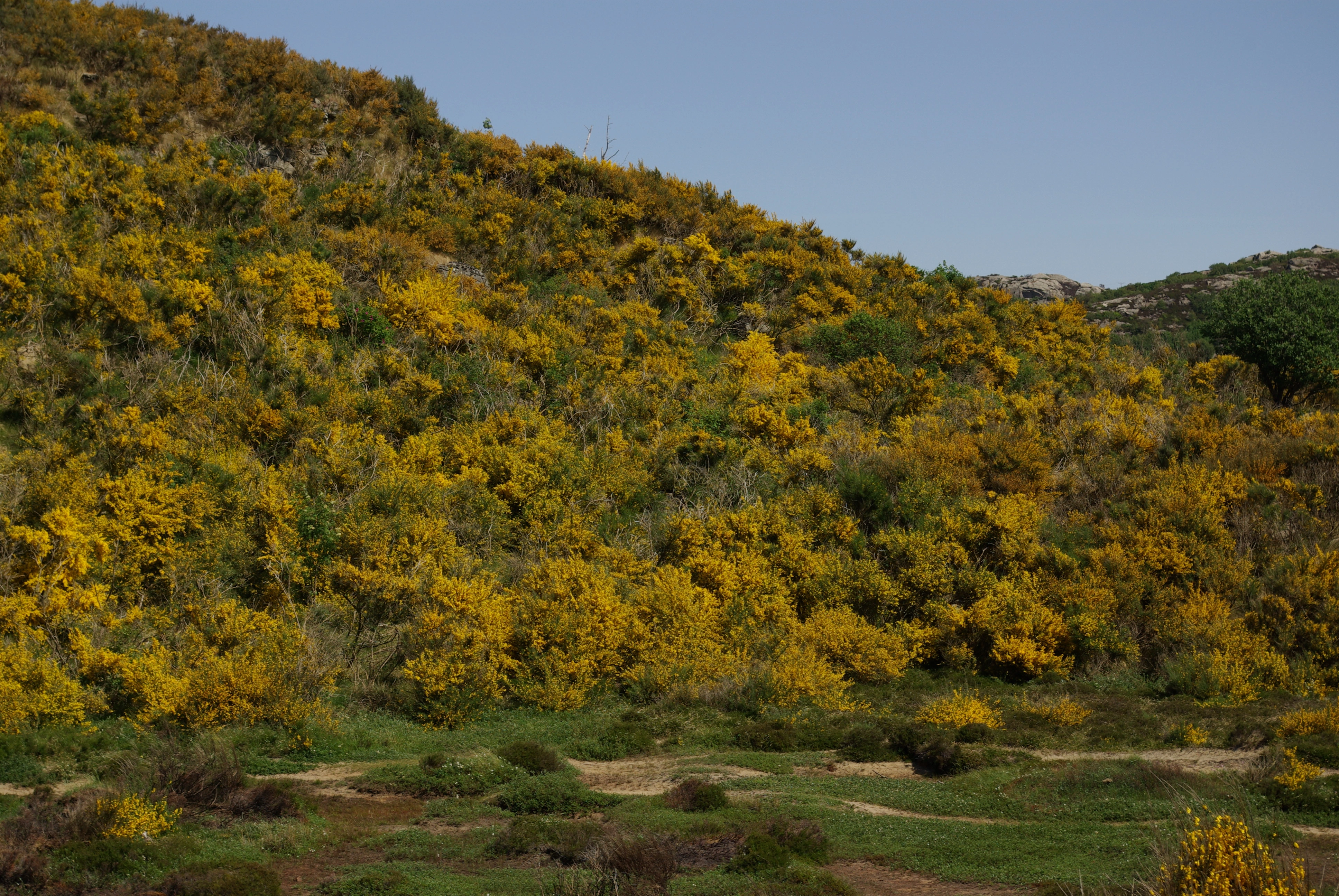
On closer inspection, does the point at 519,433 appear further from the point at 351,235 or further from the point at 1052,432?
the point at 1052,432

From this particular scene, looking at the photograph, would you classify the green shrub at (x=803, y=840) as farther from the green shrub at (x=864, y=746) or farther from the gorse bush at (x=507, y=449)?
the gorse bush at (x=507, y=449)

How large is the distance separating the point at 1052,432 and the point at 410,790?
20.8 meters

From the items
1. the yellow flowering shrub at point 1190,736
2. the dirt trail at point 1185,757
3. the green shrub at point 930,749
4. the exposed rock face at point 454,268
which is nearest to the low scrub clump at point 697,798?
the green shrub at point 930,749

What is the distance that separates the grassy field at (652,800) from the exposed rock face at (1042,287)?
161ft

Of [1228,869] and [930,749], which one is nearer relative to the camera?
[1228,869]

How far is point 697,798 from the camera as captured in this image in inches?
468

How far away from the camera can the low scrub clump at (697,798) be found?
1177cm

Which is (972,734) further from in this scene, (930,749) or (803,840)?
(803,840)

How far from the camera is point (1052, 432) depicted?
2700 cm

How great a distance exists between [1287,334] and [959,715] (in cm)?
2425

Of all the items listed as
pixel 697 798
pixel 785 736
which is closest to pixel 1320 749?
pixel 785 736

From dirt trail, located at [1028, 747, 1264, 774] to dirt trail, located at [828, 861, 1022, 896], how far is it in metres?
4.79

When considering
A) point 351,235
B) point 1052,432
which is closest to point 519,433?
point 351,235

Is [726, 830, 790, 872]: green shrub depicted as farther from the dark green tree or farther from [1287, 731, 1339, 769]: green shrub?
the dark green tree
